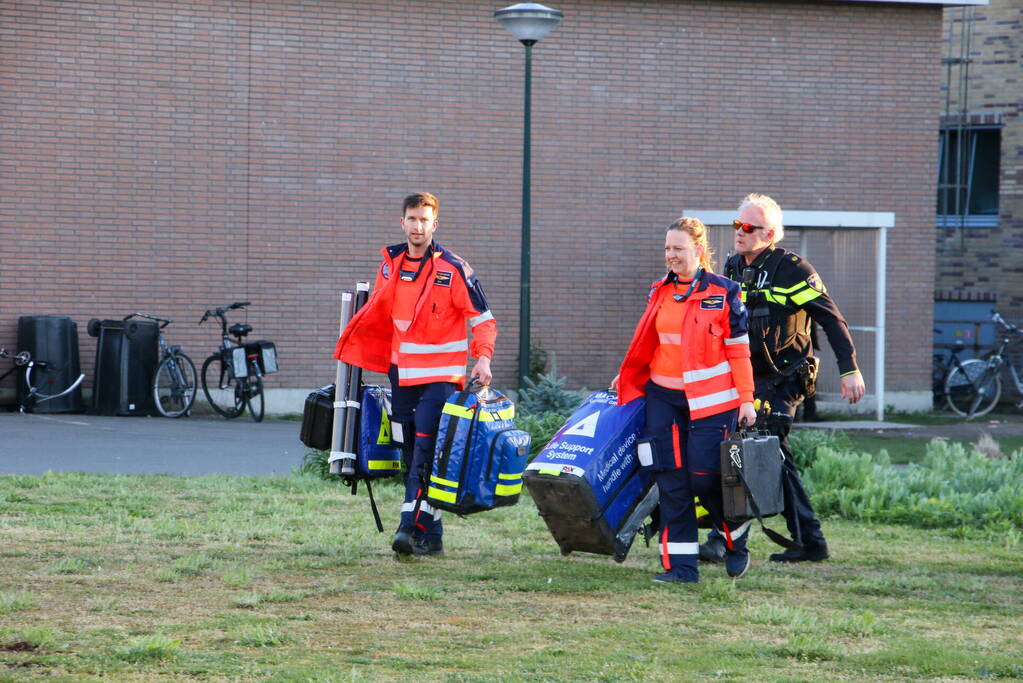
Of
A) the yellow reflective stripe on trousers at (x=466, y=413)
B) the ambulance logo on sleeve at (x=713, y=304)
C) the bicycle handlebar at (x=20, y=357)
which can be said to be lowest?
the bicycle handlebar at (x=20, y=357)

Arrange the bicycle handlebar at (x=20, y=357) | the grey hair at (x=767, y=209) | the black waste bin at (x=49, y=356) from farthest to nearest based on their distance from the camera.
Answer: the black waste bin at (x=49, y=356), the bicycle handlebar at (x=20, y=357), the grey hair at (x=767, y=209)

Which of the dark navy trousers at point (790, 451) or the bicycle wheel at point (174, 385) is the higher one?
the dark navy trousers at point (790, 451)

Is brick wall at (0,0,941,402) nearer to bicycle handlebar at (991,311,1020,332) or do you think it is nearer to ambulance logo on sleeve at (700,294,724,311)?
bicycle handlebar at (991,311,1020,332)

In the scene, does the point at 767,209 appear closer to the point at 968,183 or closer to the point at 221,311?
the point at 221,311

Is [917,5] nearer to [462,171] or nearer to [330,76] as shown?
[462,171]

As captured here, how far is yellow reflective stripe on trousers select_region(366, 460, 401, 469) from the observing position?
278 inches

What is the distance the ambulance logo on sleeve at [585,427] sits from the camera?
6.50 meters

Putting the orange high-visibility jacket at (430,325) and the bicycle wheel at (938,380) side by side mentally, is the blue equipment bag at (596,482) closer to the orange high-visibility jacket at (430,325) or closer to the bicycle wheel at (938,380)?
the orange high-visibility jacket at (430,325)

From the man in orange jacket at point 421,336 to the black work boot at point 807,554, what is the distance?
1.94 metres

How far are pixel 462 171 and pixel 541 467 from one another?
10.8 m

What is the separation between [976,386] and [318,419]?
13.3m

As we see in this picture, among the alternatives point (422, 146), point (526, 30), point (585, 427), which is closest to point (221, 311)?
point (422, 146)

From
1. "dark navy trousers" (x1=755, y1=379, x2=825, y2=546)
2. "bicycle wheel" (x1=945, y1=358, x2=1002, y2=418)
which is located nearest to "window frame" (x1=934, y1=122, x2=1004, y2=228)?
"bicycle wheel" (x1=945, y1=358, x2=1002, y2=418)

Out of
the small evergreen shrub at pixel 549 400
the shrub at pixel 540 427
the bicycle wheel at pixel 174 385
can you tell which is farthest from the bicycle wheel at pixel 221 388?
the shrub at pixel 540 427
